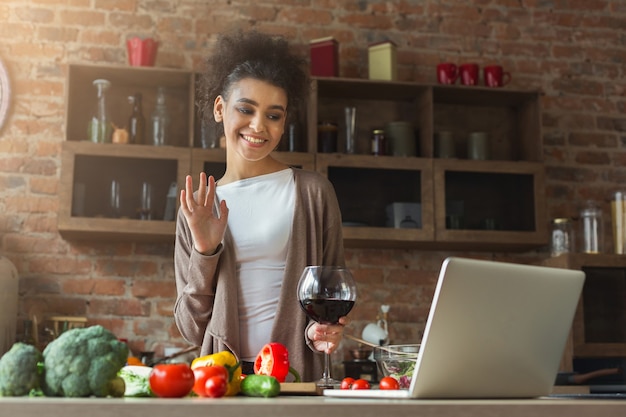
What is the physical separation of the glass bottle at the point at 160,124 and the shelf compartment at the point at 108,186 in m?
0.11

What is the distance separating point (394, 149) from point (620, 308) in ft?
4.22

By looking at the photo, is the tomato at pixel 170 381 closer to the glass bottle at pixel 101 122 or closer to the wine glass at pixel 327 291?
the wine glass at pixel 327 291

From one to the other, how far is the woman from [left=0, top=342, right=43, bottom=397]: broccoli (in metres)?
0.85

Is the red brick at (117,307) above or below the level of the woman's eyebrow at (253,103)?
below

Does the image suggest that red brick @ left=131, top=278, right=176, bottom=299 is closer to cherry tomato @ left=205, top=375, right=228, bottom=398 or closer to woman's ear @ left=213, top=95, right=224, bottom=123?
woman's ear @ left=213, top=95, right=224, bottom=123

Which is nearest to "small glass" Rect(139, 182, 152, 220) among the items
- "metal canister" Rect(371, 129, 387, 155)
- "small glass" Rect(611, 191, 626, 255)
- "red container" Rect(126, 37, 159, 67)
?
"red container" Rect(126, 37, 159, 67)

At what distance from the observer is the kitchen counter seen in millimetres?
714

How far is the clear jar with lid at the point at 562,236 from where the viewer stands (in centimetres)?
386

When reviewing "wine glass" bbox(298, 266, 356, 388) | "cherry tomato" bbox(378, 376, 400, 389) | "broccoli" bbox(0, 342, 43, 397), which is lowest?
"cherry tomato" bbox(378, 376, 400, 389)

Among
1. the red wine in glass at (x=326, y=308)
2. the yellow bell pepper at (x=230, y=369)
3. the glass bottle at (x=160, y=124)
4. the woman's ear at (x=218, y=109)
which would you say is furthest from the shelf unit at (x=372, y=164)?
the yellow bell pepper at (x=230, y=369)

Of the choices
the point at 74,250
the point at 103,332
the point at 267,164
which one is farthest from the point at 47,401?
the point at 74,250

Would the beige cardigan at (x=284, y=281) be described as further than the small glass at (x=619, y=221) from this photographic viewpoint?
No

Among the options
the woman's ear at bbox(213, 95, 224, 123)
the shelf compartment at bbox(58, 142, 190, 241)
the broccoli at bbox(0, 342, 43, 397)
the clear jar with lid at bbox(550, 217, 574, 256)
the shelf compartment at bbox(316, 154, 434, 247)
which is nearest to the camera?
the broccoli at bbox(0, 342, 43, 397)

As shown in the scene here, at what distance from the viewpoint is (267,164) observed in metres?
2.11
